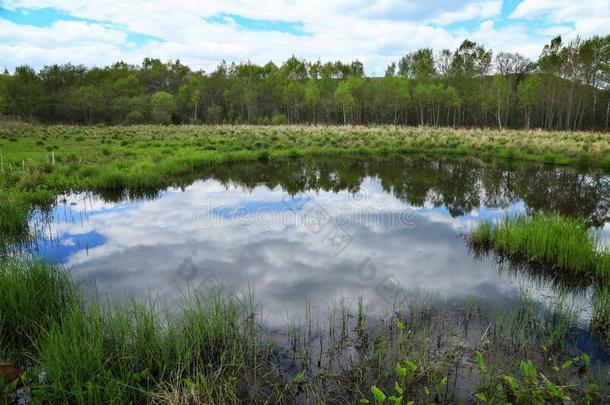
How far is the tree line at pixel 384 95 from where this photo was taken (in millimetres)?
53062

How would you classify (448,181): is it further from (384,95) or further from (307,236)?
(384,95)

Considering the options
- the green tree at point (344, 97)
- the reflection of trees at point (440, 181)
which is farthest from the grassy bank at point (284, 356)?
the green tree at point (344, 97)

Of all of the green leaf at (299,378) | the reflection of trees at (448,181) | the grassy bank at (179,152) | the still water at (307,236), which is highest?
the grassy bank at (179,152)

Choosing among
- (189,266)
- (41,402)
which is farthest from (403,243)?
(41,402)

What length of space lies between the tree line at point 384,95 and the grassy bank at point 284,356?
52.6 metres

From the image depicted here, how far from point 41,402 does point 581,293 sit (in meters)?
7.62

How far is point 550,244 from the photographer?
7.70m

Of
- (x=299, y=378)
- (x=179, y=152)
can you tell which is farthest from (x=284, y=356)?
(x=179, y=152)

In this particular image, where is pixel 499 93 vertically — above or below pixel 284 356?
above

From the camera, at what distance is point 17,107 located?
66.6 meters

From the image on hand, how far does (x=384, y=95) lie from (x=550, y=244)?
59.7 metres

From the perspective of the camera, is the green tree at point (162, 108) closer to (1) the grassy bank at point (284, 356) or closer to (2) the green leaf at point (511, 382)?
(1) the grassy bank at point (284, 356)

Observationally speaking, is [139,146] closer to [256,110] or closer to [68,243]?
[68,243]

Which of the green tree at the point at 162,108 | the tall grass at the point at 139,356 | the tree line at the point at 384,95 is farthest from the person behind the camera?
the green tree at the point at 162,108
